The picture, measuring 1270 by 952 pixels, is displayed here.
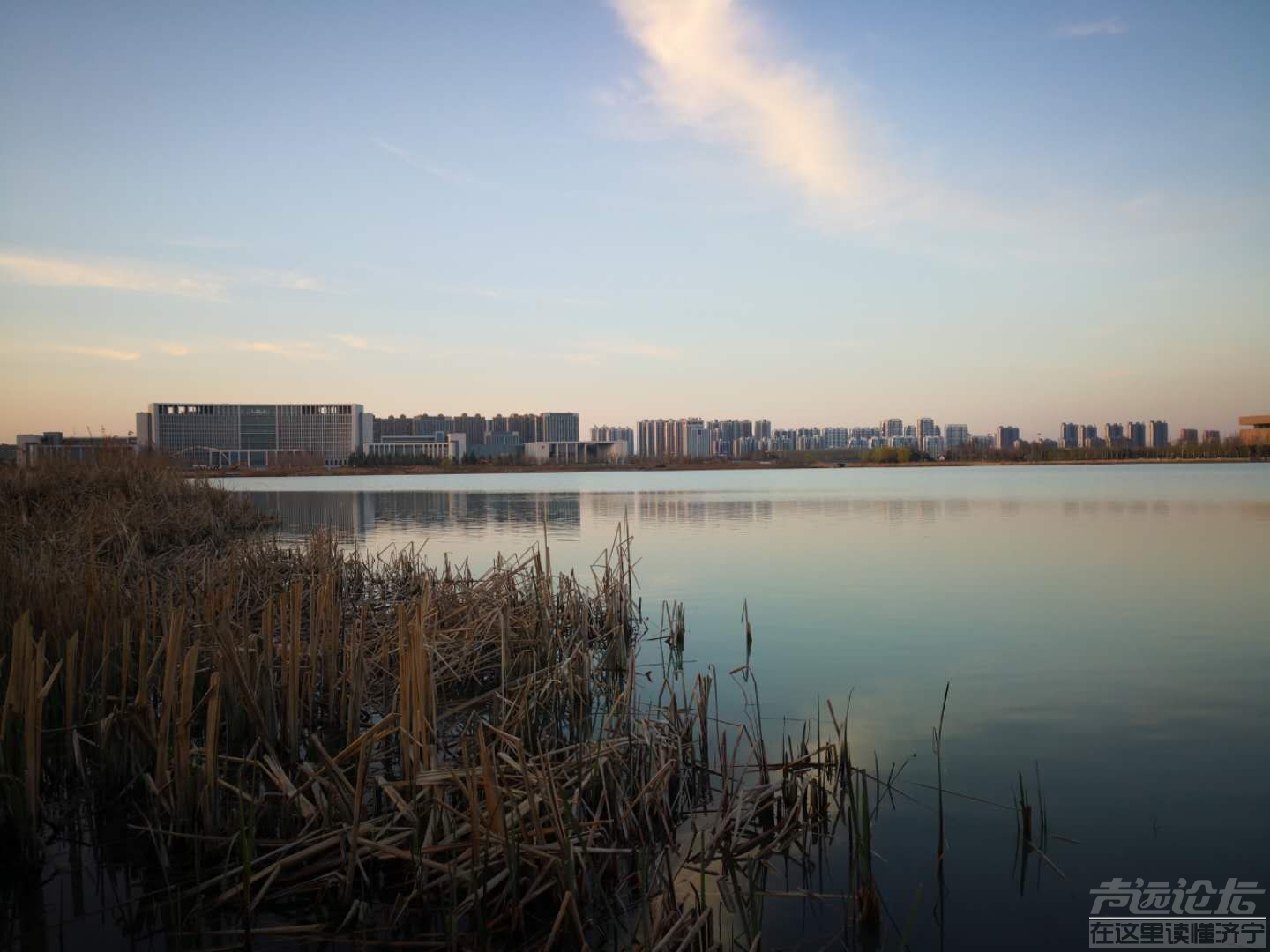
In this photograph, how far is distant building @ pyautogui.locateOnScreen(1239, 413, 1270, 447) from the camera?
424 ft

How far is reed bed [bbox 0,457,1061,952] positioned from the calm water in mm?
518

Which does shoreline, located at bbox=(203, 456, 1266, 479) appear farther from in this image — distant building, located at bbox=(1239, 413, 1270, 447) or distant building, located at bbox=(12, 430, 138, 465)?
distant building, located at bbox=(12, 430, 138, 465)

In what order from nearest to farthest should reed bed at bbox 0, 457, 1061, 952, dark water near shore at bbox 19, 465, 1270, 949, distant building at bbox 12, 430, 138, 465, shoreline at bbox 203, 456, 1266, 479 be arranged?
1. reed bed at bbox 0, 457, 1061, 952
2. dark water near shore at bbox 19, 465, 1270, 949
3. distant building at bbox 12, 430, 138, 465
4. shoreline at bbox 203, 456, 1266, 479

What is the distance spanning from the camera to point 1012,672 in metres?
9.09

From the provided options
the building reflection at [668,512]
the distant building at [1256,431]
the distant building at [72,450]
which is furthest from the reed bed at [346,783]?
the distant building at [1256,431]

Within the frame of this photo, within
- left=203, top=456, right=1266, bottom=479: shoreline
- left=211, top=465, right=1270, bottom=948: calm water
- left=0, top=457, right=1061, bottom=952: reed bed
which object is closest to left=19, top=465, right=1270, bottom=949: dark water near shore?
left=211, top=465, right=1270, bottom=948: calm water

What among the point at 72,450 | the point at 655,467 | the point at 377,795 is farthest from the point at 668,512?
the point at 655,467

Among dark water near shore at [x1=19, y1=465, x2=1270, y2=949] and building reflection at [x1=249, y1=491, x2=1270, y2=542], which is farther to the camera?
building reflection at [x1=249, y1=491, x2=1270, y2=542]

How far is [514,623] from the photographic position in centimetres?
826

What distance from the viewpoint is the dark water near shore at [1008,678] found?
4422mm

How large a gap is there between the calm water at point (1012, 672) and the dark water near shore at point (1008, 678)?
0.08 ft

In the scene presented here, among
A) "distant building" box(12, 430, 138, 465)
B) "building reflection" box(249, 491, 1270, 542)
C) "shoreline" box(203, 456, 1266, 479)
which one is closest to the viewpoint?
"distant building" box(12, 430, 138, 465)

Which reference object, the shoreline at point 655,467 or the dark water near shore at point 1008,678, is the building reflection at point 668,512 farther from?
the shoreline at point 655,467

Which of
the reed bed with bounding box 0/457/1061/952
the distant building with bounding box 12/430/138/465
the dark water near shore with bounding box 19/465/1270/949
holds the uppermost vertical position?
the distant building with bounding box 12/430/138/465
